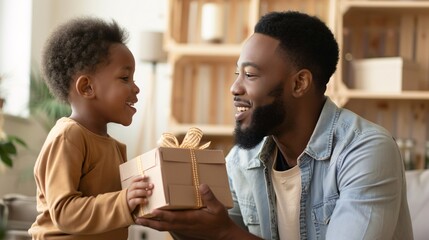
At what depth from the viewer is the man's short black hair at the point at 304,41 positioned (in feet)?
7.22

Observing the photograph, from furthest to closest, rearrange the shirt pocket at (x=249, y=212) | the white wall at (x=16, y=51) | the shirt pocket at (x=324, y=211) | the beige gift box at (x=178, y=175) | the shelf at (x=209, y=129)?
the white wall at (x=16, y=51), the shelf at (x=209, y=129), the shirt pocket at (x=249, y=212), the shirt pocket at (x=324, y=211), the beige gift box at (x=178, y=175)

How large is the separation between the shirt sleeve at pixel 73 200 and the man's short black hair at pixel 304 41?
68 cm

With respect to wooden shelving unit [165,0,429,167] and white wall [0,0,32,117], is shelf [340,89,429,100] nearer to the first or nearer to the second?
wooden shelving unit [165,0,429,167]

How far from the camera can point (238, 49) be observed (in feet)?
14.1

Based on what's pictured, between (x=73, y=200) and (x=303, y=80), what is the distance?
76cm

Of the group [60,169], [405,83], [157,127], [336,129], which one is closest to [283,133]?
[336,129]

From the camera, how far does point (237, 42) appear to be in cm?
445

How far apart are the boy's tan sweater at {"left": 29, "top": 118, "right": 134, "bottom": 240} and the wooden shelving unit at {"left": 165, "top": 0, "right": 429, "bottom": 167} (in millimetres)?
2388

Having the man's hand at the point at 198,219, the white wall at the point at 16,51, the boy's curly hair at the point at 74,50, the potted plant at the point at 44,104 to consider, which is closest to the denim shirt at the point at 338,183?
the man's hand at the point at 198,219

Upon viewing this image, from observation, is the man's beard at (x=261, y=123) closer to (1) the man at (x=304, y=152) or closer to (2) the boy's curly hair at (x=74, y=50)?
(1) the man at (x=304, y=152)

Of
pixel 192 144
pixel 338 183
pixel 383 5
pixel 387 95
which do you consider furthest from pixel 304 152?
pixel 383 5

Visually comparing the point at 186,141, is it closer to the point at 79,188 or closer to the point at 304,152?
the point at 79,188

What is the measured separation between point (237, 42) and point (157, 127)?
1164mm

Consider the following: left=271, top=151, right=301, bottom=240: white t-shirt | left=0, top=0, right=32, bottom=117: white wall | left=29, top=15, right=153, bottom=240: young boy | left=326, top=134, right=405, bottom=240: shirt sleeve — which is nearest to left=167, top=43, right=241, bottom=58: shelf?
left=0, top=0, right=32, bottom=117: white wall
